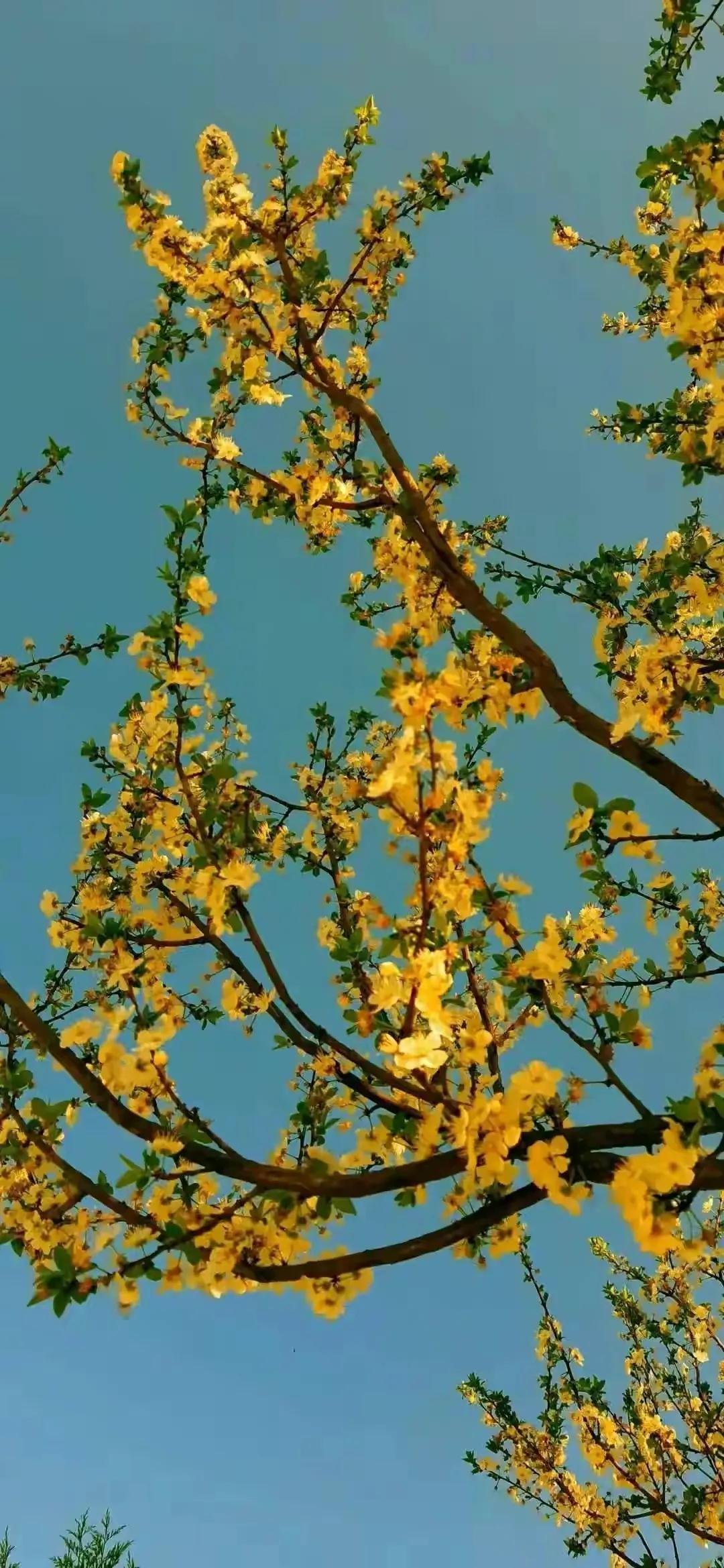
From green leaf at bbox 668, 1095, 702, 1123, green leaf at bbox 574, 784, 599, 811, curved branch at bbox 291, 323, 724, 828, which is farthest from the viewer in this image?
curved branch at bbox 291, 323, 724, 828

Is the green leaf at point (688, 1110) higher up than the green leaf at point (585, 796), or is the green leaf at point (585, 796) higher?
the green leaf at point (585, 796)

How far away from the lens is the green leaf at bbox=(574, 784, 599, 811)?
3135 mm

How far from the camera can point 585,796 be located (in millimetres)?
3150

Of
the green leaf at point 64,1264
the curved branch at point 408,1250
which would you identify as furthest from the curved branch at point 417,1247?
the green leaf at point 64,1264

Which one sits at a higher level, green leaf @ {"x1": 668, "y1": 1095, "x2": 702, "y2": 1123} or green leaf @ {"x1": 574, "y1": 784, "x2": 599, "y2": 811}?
green leaf @ {"x1": 574, "y1": 784, "x2": 599, "y2": 811}

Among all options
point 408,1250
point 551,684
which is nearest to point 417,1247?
point 408,1250

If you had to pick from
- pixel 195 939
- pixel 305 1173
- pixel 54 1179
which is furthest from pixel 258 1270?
pixel 195 939

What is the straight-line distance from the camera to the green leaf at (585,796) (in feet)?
10.3

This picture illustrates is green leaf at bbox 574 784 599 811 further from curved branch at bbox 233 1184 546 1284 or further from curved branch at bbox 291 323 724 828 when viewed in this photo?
curved branch at bbox 233 1184 546 1284

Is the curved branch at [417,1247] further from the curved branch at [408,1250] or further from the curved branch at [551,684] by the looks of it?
the curved branch at [551,684]

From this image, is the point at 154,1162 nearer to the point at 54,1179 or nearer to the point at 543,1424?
the point at 54,1179

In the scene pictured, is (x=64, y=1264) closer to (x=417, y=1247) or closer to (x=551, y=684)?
(x=417, y=1247)

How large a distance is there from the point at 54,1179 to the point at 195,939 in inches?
40.6

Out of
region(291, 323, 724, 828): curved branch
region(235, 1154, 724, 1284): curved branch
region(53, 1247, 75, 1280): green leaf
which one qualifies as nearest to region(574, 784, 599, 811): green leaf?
region(291, 323, 724, 828): curved branch
